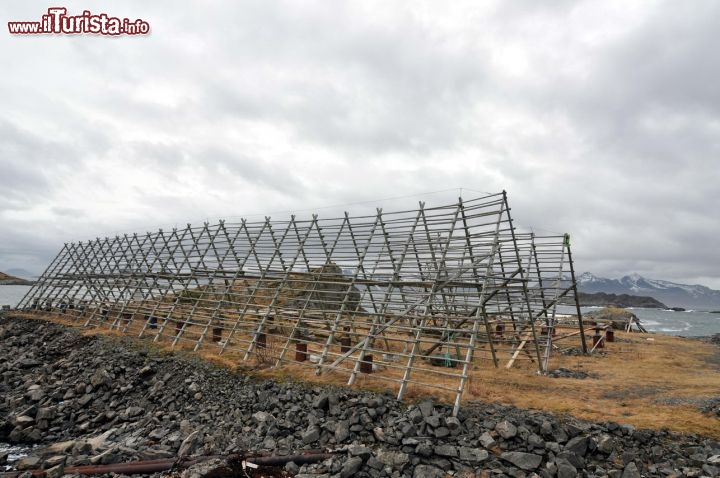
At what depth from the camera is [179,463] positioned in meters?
→ 7.97

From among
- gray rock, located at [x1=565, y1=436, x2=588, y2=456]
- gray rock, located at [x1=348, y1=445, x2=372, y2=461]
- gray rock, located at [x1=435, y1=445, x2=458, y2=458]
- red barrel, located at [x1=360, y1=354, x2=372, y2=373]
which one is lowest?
gray rock, located at [x1=348, y1=445, x2=372, y2=461]

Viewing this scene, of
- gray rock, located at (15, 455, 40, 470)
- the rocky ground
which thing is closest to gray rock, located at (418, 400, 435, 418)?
the rocky ground

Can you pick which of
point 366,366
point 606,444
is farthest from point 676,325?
point 606,444

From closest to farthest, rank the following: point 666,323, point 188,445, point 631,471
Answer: point 631,471 → point 188,445 → point 666,323

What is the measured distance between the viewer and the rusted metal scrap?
7699 millimetres

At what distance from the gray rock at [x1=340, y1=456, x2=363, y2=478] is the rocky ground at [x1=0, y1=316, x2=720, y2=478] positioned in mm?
16

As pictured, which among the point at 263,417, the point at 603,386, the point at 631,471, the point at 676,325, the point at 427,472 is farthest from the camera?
the point at 676,325

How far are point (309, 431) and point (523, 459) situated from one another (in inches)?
148

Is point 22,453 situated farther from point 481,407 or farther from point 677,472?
point 677,472

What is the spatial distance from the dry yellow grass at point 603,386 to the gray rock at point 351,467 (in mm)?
2267

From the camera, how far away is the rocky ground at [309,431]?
721 centimetres

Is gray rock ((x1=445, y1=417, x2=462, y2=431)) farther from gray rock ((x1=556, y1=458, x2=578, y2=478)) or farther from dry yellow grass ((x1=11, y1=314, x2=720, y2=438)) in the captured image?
gray rock ((x1=556, y1=458, x2=578, y2=478))

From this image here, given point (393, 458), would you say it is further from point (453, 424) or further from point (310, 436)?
point (310, 436)

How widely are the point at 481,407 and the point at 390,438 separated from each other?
199 centimetres
